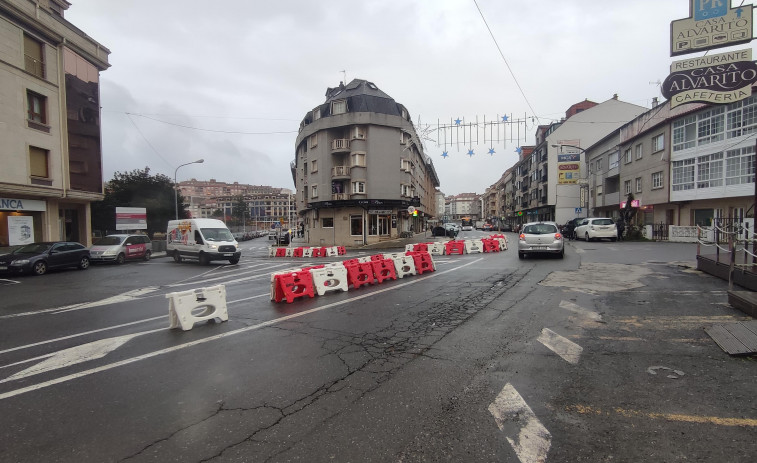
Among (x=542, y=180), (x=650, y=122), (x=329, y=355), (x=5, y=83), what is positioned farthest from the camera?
(x=542, y=180)

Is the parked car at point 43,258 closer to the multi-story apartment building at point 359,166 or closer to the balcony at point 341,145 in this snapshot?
the multi-story apartment building at point 359,166

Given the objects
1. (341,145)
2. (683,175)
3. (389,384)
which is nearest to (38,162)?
(341,145)

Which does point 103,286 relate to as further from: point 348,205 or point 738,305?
point 348,205

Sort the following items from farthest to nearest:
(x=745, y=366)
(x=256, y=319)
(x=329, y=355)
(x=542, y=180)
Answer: (x=542, y=180)
(x=256, y=319)
(x=329, y=355)
(x=745, y=366)

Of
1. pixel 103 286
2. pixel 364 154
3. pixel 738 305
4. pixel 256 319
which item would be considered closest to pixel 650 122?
pixel 364 154

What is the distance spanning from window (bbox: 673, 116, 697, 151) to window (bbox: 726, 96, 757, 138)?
95.7 inches

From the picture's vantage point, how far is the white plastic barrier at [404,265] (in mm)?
11385

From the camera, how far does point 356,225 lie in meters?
36.1

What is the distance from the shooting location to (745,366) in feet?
12.9

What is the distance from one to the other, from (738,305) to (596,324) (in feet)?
9.07

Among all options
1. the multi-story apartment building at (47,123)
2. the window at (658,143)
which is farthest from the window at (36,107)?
A: the window at (658,143)

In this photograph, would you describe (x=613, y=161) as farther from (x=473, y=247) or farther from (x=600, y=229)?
(x=473, y=247)

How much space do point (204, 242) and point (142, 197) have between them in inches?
1167

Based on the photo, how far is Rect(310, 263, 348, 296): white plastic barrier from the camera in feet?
29.3
